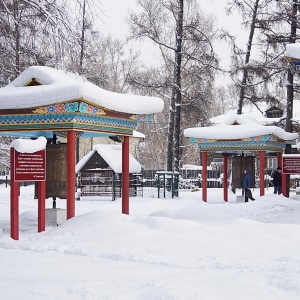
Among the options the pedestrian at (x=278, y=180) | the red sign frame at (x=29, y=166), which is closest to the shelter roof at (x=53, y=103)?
the red sign frame at (x=29, y=166)

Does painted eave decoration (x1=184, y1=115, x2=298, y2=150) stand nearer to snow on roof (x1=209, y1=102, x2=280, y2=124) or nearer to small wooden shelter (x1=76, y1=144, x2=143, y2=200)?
small wooden shelter (x1=76, y1=144, x2=143, y2=200)

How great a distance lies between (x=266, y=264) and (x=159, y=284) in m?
1.98

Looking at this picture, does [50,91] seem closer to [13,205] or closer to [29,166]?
[29,166]

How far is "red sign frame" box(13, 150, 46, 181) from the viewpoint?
36.2 ft

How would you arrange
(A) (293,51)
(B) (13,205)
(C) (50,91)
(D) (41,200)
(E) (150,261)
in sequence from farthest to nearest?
1. (A) (293,51)
2. (C) (50,91)
3. (D) (41,200)
4. (B) (13,205)
5. (E) (150,261)

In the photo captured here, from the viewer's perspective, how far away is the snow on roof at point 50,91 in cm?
1197

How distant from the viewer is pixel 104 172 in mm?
29891

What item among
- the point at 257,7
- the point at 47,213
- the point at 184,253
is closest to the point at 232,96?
the point at 257,7

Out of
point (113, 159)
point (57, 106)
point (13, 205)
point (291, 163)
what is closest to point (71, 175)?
point (57, 106)

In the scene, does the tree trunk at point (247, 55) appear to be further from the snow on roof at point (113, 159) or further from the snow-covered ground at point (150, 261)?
the snow-covered ground at point (150, 261)

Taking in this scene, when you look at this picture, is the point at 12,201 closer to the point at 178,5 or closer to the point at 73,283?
the point at 73,283

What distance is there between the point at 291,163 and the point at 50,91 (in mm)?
11620

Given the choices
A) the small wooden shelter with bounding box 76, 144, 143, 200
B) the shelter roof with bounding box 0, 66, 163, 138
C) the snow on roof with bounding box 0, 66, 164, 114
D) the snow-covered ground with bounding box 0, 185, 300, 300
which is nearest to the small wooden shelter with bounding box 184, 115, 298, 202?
the small wooden shelter with bounding box 76, 144, 143, 200

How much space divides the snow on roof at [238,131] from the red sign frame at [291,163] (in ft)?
4.00
